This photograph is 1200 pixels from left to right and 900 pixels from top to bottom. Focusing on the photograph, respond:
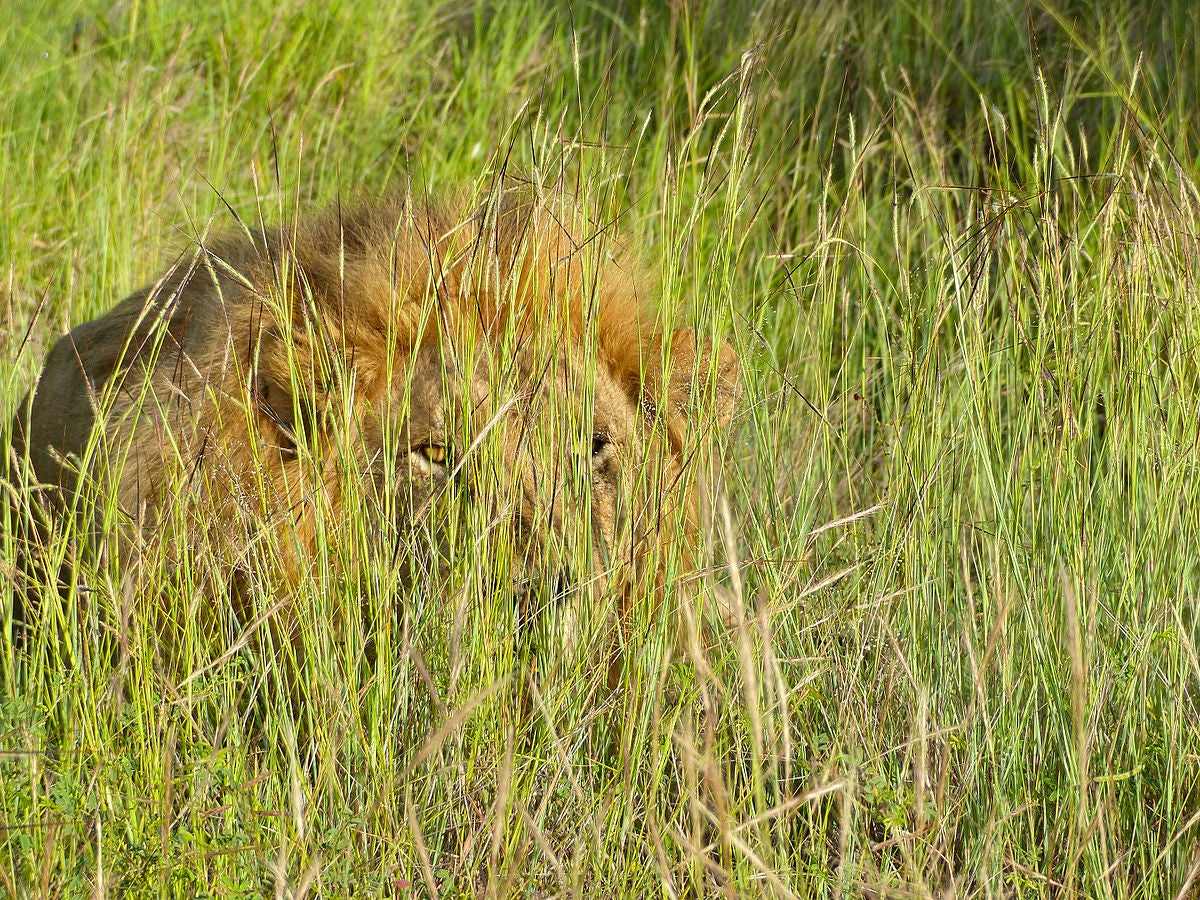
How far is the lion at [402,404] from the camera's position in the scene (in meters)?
2.51

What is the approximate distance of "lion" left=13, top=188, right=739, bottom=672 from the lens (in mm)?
2512

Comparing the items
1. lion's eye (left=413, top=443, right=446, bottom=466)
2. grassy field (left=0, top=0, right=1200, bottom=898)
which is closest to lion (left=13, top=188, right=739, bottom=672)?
lion's eye (left=413, top=443, right=446, bottom=466)

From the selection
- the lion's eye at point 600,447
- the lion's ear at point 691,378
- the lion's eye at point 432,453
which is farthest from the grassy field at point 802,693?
the lion's eye at point 432,453

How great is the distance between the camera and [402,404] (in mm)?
2713

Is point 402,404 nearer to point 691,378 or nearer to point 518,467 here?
point 518,467

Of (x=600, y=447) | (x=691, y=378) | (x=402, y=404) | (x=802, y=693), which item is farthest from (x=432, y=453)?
(x=802, y=693)

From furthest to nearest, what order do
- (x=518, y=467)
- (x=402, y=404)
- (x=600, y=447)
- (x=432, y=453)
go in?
(x=600, y=447)
(x=432, y=453)
(x=402, y=404)
(x=518, y=467)

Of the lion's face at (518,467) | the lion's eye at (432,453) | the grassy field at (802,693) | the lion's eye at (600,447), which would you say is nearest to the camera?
the grassy field at (802,693)

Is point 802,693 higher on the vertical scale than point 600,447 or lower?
lower

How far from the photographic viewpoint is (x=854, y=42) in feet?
18.9

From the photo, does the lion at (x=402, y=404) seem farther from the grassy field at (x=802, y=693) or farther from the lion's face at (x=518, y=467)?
the grassy field at (x=802, y=693)

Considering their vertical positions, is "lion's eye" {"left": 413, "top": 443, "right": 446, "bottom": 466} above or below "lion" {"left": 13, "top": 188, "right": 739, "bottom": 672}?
below

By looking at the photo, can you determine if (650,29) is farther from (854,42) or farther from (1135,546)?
(1135,546)

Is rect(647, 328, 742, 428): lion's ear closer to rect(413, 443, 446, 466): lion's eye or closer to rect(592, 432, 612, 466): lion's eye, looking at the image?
rect(592, 432, 612, 466): lion's eye
